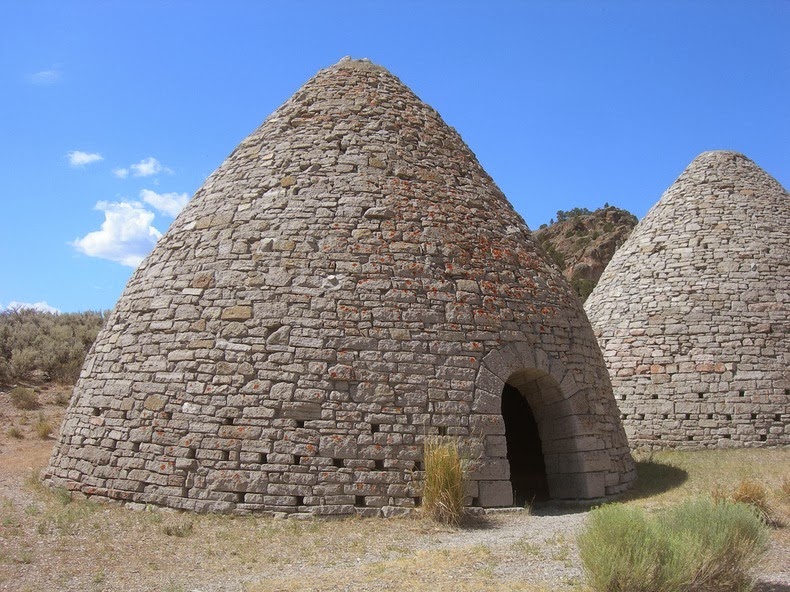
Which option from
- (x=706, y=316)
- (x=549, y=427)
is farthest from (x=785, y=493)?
(x=706, y=316)

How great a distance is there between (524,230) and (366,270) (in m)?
2.95

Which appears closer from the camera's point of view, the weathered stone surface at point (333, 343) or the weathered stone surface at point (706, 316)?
the weathered stone surface at point (333, 343)

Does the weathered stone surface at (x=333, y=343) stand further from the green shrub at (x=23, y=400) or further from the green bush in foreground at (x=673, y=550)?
the green shrub at (x=23, y=400)

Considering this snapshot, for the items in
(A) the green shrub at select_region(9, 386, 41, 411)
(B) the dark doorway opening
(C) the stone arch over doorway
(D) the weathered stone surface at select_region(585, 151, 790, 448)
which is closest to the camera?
(C) the stone arch over doorway

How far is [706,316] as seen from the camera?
12.9m

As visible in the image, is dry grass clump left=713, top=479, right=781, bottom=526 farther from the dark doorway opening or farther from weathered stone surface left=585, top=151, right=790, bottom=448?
weathered stone surface left=585, top=151, right=790, bottom=448

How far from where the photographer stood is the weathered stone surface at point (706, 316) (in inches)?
484

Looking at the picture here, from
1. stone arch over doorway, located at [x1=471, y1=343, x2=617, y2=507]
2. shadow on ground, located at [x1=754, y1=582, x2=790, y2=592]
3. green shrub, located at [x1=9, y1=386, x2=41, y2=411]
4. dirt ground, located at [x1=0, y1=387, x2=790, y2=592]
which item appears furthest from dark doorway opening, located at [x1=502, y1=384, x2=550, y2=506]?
green shrub, located at [x1=9, y1=386, x2=41, y2=411]

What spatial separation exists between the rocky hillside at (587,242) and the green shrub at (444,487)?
2246 centimetres

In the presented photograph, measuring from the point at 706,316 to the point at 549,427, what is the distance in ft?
18.9

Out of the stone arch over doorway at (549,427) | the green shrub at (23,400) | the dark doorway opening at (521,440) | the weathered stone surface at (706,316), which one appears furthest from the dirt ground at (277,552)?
the green shrub at (23,400)

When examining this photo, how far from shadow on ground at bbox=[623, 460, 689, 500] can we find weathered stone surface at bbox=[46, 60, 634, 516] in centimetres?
29

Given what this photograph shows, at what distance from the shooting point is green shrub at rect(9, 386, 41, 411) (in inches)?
635

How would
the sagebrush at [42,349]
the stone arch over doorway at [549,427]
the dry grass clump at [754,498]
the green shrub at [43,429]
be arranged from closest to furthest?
the dry grass clump at [754,498] → the stone arch over doorway at [549,427] → the green shrub at [43,429] → the sagebrush at [42,349]
